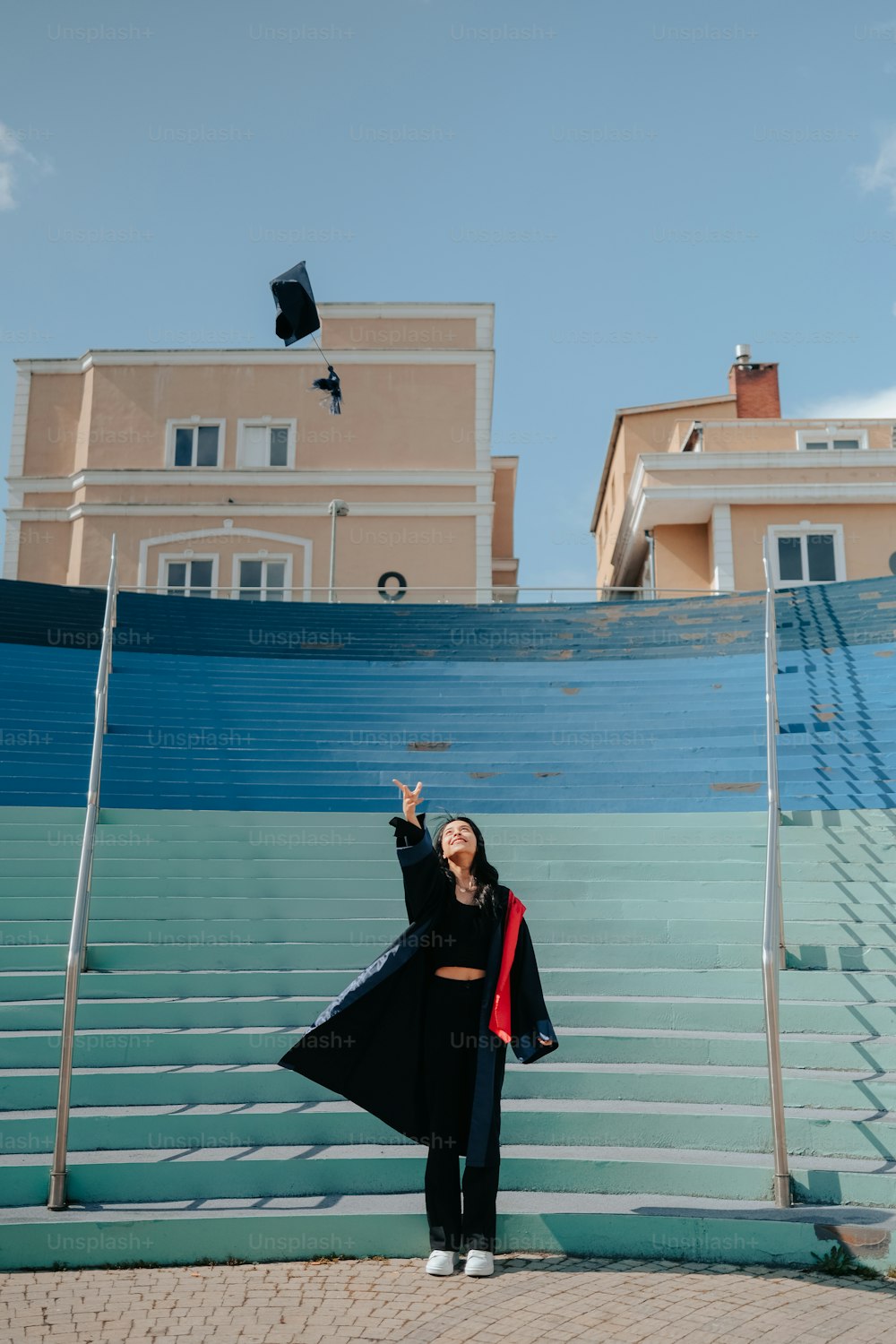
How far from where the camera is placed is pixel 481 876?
501 centimetres

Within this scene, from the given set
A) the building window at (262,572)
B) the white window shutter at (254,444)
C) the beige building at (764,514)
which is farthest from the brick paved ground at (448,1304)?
the white window shutter at (254,444)

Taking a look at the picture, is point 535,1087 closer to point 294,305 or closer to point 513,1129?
point 513,1129

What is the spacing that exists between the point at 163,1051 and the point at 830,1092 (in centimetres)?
310

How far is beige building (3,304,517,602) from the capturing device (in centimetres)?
2247

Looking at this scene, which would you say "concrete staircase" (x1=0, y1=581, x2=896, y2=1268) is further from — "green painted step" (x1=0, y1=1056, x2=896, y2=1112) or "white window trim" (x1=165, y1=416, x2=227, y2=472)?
"white window trim" (x1=165, y1=416, x2=227, y2=472)

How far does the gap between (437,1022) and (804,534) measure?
57.0 feet

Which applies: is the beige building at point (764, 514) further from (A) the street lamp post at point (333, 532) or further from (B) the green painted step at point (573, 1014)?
(B) the green painted step at point (573, 1014)

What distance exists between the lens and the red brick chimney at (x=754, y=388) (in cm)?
2733

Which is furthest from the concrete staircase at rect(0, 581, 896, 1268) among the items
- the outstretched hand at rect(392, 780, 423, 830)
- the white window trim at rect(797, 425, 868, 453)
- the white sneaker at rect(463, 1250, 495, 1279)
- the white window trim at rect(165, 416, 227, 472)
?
the white window trim at rect(165, 416, 227, 472)

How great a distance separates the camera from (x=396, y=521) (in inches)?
892

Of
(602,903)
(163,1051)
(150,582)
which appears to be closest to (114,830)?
(163,1051)

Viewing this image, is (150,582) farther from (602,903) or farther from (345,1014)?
(345,1014)

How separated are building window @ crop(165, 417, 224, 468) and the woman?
764 inches

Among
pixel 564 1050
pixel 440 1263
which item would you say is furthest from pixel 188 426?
pixel 440 1263
